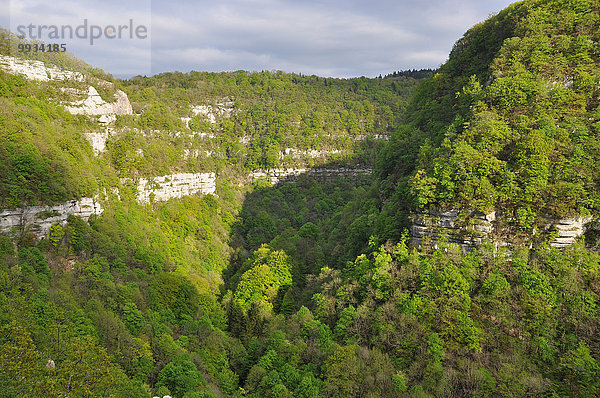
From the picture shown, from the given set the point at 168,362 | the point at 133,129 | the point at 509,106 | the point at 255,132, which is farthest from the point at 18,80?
the point at 255,132

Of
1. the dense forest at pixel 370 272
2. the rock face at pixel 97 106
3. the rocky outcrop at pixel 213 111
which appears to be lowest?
the dense forest at pixel 370 272

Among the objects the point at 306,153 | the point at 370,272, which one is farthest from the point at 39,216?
the point at 306,153

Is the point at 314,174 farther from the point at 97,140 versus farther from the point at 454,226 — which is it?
the point at 454,226

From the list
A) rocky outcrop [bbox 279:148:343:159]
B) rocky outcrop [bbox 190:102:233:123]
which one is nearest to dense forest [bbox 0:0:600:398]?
rocky outcrop [bbox 190:102:233:123]

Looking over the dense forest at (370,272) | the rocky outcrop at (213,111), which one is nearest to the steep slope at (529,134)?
the dense forest at (370,272)

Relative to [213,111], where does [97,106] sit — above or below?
below

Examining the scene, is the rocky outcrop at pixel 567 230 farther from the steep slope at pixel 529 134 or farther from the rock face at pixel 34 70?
the rock face at pixel 34 70

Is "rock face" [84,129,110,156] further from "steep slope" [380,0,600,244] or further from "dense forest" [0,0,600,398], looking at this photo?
"steep slope" [380,0,600,244]
